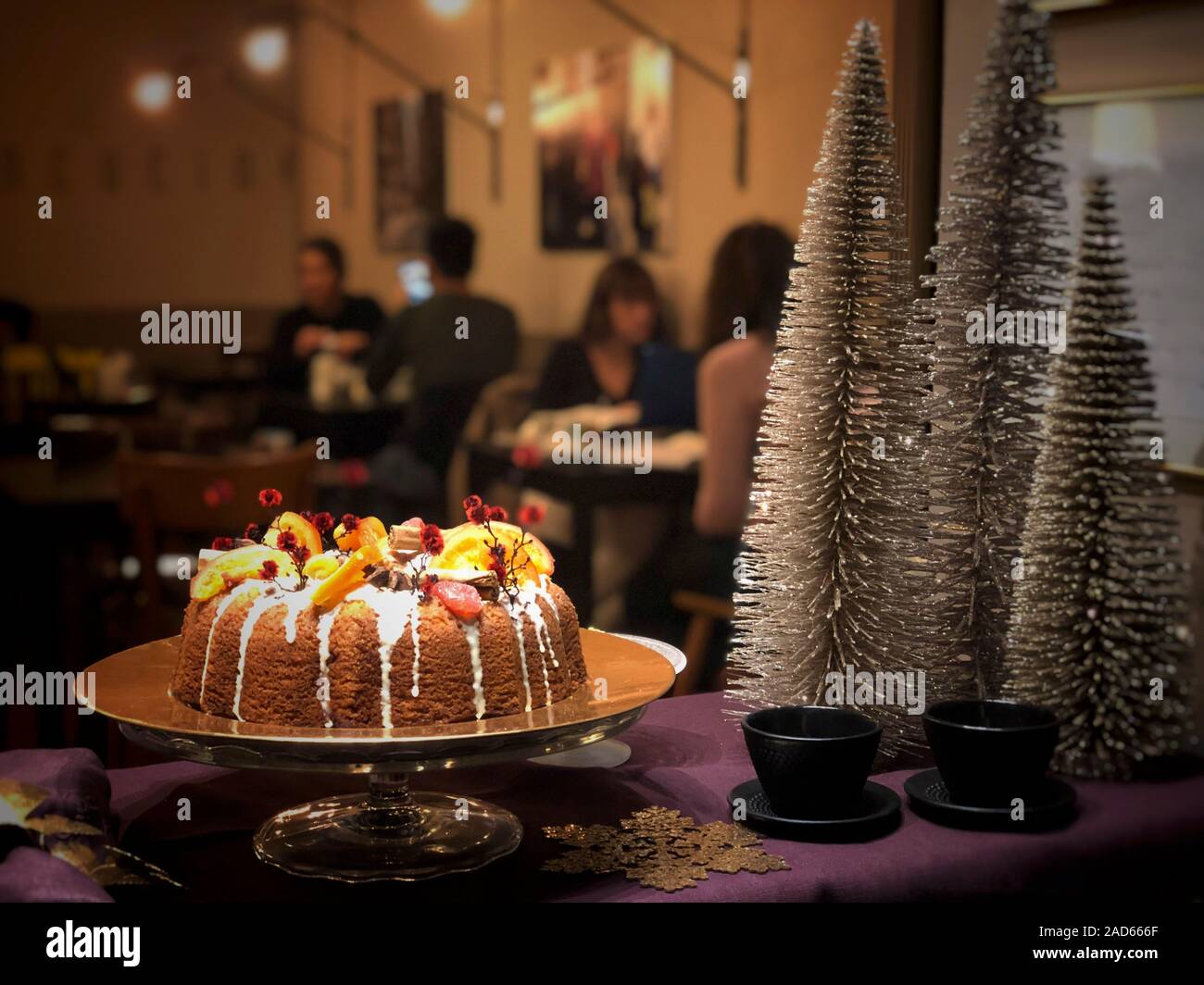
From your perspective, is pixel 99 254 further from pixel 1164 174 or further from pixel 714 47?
pixel 1164 174

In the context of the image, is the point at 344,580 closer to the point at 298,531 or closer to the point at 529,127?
the point at 298,531

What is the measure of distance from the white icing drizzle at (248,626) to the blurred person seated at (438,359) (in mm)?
2719

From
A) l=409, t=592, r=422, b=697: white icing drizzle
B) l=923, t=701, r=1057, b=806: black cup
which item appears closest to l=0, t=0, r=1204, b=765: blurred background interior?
l=923, t=701, r=1057, b=806: black cup

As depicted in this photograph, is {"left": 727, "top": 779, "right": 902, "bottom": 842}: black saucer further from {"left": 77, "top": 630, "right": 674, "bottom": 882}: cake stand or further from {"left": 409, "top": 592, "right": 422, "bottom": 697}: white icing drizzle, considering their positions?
{"left": 409, "top": 592, "right": 422, "bottom": 697}: white icing drizzle

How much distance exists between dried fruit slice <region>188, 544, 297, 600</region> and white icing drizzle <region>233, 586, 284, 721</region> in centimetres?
2

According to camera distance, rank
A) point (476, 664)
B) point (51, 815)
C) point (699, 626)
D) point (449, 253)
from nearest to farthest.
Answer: point (51, 815), point (476, 664), point (699, 626), point (449, 253)

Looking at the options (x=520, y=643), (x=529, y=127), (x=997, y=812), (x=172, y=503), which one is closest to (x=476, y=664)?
(x=520, y=643)

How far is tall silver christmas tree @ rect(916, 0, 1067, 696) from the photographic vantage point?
42.7 inches

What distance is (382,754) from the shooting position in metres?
0.88

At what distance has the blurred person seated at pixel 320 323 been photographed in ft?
14.6

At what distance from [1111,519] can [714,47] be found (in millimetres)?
3053

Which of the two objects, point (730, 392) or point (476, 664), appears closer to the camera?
point (476, 664)

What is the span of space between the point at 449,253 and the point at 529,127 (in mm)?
1277

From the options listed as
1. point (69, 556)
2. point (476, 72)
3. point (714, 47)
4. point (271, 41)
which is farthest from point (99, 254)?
point (714, 47)
